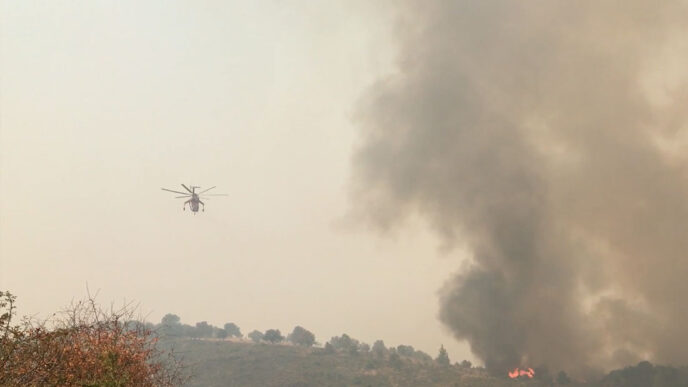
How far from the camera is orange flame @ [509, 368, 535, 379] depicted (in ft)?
303

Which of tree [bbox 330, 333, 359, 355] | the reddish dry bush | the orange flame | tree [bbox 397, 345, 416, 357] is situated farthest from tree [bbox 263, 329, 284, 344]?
the reddish dry bush

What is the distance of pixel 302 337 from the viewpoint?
495 ft

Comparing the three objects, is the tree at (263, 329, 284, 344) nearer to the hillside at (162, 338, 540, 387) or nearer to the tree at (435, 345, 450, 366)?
the hillside at (162, 338, 540, 387)

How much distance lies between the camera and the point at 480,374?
9525 cm

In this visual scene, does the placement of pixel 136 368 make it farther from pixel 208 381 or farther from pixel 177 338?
pixel 177 338

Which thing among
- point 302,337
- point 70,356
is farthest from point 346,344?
point 70,356

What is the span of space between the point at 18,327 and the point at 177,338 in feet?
473

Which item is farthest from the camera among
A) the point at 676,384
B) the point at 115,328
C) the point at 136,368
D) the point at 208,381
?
the point at 208,381

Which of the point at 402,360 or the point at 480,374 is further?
the point at 402,360

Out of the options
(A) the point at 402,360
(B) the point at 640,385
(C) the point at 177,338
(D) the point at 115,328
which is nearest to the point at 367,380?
(A) the point at 402,360

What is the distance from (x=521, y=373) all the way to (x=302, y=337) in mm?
76029

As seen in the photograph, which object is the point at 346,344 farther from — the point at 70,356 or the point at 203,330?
the point at 70,356

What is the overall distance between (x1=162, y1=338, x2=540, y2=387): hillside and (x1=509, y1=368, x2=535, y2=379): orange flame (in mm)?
4707

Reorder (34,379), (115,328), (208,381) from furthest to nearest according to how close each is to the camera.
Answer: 1. (208,381)
2. (115,328)
3. (34,379)
